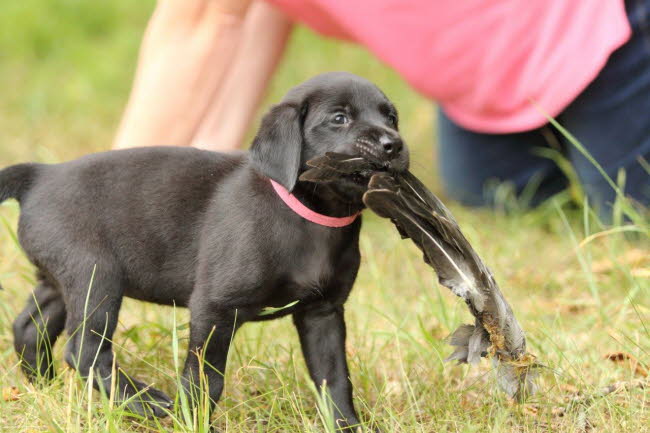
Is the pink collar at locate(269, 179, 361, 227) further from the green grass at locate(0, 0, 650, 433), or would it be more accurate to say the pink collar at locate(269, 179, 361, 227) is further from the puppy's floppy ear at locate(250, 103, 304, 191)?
the green grass at locate(0, 0, 650, 433)

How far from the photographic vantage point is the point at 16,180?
8.05 ft

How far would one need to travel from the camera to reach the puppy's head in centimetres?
218

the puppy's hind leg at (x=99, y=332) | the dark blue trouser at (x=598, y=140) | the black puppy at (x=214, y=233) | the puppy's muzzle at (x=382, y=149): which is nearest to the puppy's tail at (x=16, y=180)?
the black puppy at (x=214, y=233)

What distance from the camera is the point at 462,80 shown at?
383 centimetres

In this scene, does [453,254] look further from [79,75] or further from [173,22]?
[79,75]

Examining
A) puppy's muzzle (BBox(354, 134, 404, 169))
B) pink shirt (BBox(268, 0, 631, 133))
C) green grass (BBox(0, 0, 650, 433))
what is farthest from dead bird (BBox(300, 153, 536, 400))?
pink shirt (BBox(268, 0, 631, 133))

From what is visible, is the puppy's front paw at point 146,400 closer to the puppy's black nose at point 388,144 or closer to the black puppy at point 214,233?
the black puppy at point 214,233

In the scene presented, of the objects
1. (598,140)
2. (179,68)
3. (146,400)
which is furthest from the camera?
(598,140)

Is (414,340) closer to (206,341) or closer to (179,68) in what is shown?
(206,341)

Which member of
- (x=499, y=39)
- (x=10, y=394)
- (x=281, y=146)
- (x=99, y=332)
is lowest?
(x=10, y=394)

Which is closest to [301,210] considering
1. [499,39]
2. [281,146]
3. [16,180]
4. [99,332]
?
[281,146]

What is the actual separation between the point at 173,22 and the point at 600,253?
210 centimetres

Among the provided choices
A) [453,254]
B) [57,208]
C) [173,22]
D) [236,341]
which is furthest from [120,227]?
[173,22]

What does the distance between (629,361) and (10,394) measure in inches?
71.1
